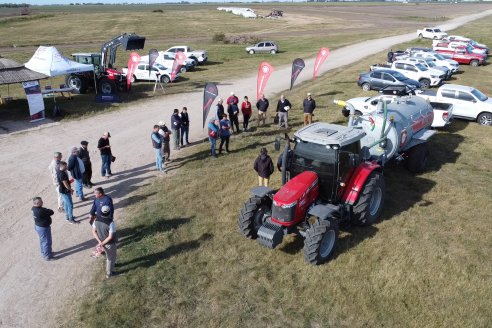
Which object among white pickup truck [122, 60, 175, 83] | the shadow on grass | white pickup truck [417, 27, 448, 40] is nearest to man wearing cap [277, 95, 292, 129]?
the shadow on grass

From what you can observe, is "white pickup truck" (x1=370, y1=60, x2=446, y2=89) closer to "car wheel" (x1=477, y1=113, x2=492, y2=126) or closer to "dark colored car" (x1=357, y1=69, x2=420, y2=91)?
"dark colored car" (x1=357, y1=69, x2=420, y2=91)

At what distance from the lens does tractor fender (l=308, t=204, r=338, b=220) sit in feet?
27.9

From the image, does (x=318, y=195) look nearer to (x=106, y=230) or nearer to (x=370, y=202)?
(x=370, y=202)

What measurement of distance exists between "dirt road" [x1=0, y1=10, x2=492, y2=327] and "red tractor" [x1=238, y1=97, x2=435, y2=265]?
401cm

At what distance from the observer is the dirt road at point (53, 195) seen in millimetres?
8008

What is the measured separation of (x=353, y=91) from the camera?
83.8 feet

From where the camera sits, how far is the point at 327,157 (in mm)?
8930

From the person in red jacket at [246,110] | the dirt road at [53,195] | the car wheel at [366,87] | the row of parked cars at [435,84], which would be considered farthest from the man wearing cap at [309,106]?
the car wheel at [366,87]

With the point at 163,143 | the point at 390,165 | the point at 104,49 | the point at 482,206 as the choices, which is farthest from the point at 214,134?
the point at 104,49

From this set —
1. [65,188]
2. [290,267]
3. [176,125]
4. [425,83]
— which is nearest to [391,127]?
[290,267]

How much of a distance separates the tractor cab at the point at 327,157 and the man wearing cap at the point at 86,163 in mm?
6362

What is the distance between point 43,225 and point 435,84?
25.4 m

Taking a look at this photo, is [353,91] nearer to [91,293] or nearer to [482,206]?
[482,206]

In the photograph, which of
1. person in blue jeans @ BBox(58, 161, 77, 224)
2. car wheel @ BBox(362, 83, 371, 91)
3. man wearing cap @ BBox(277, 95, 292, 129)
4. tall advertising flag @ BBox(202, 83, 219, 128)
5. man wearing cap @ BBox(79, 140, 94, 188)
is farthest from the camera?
car wheel @ BBox(362, 83, 371, 91)
